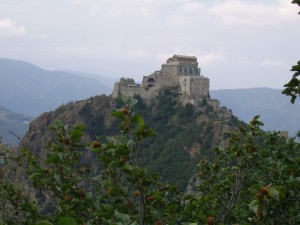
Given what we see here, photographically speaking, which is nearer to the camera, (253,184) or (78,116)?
(253,184)

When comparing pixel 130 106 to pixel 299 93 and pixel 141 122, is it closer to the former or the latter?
pixel 141 122

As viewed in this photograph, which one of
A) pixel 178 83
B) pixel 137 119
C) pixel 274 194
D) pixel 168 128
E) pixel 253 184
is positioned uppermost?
pixel 178 83

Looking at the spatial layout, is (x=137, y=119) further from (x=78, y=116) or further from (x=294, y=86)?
(x=78, y=116)

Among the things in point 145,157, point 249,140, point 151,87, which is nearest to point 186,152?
point 145,157

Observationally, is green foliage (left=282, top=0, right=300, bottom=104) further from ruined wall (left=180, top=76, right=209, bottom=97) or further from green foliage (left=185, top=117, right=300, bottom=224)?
ruined wall (left=180, top=76, right=209, bottom=97)

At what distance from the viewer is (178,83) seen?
72750 mm

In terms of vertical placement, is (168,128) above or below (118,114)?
below

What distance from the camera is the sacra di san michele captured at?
68.9 m

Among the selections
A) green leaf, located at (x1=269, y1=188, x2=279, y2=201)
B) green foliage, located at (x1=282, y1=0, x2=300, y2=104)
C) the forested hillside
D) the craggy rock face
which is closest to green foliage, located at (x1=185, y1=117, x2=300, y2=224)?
green leaf, located at (x1=269, y1=188, x2=279, y2=201)

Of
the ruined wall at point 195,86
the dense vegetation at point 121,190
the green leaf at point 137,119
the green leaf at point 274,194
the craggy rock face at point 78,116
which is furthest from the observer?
the craggy rock face at point 78,116

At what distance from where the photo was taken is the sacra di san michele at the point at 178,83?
2714 inches

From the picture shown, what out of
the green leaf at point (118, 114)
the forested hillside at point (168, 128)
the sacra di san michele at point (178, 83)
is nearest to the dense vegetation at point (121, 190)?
the green leaf at point (118, 114)

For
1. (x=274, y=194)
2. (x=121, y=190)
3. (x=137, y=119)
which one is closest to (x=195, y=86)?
(x=121, y=190)

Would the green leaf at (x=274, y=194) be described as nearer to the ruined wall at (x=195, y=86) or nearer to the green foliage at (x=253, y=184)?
the green foliage at (x=253, y=184)
